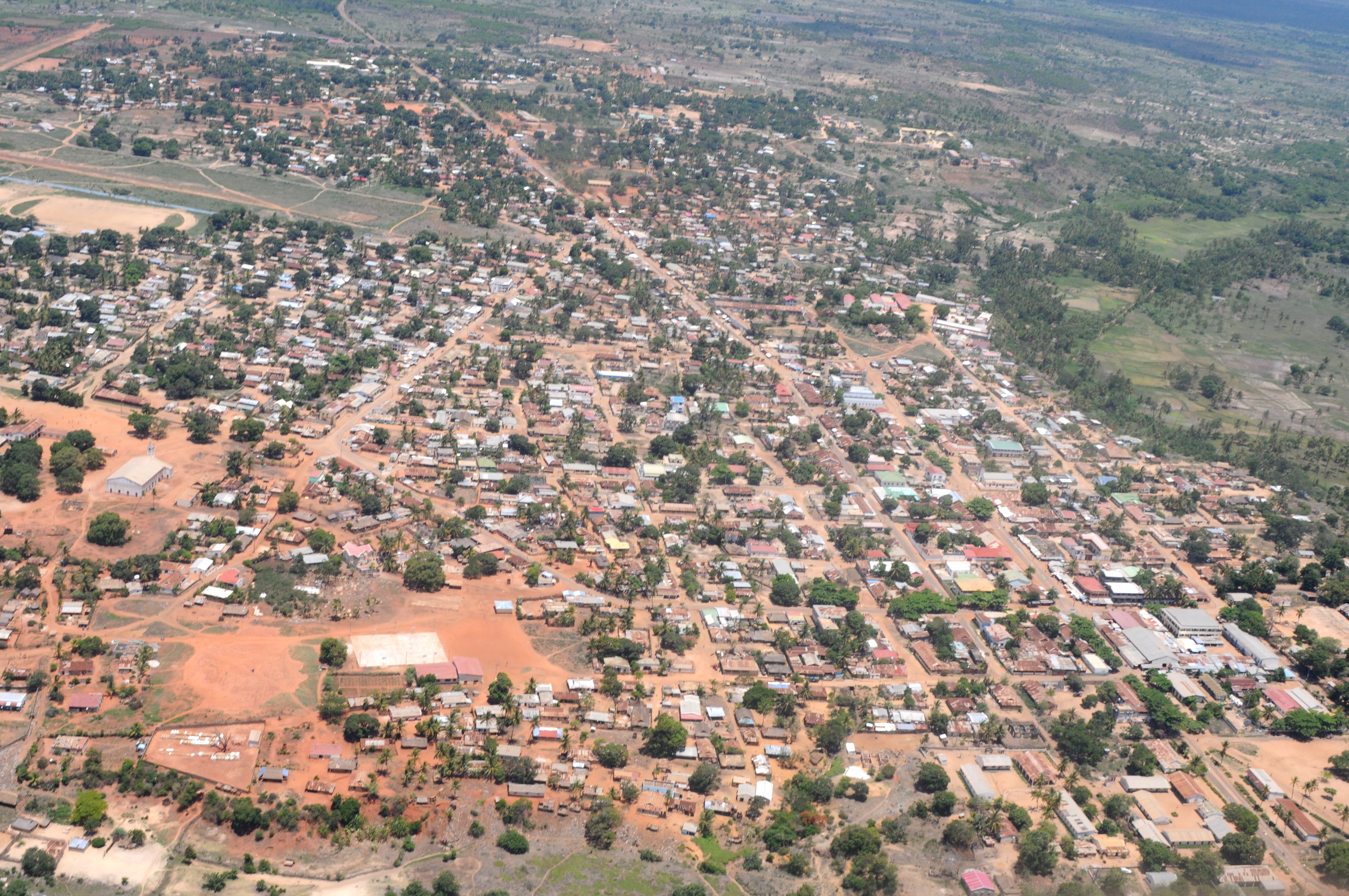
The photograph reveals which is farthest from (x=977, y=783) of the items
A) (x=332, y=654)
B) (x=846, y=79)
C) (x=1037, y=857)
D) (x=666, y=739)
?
(x=846, y=79)

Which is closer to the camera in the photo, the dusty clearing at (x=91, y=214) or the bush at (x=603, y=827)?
the bush at (x=603, y=827)

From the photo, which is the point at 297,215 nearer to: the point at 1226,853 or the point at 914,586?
the point at 914,586

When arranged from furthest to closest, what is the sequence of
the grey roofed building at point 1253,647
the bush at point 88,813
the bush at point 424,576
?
the grey roofed building at point 1253,647 < the bush at point 424,576 < the bush at point 88,813

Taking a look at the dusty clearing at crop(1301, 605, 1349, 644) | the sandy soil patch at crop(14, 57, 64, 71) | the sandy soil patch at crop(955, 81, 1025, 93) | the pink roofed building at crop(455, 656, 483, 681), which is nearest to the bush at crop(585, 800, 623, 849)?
the pink roofed building at crop(455, 656, 483, 681)

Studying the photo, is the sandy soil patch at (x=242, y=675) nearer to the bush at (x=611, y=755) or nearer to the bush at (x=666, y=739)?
the bush at (x=611, y=755)

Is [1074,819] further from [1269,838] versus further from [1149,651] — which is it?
[1149,651]

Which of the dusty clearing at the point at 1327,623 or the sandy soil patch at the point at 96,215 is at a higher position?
the sandy soil patch at the point at 96,215

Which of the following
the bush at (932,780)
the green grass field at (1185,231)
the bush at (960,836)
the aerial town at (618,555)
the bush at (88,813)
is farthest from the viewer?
the green grass field at (1185,231)

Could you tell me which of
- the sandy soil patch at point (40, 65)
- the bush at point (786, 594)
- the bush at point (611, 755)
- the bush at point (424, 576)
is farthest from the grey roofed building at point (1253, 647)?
the sandy soil patch at point (40, 65)
